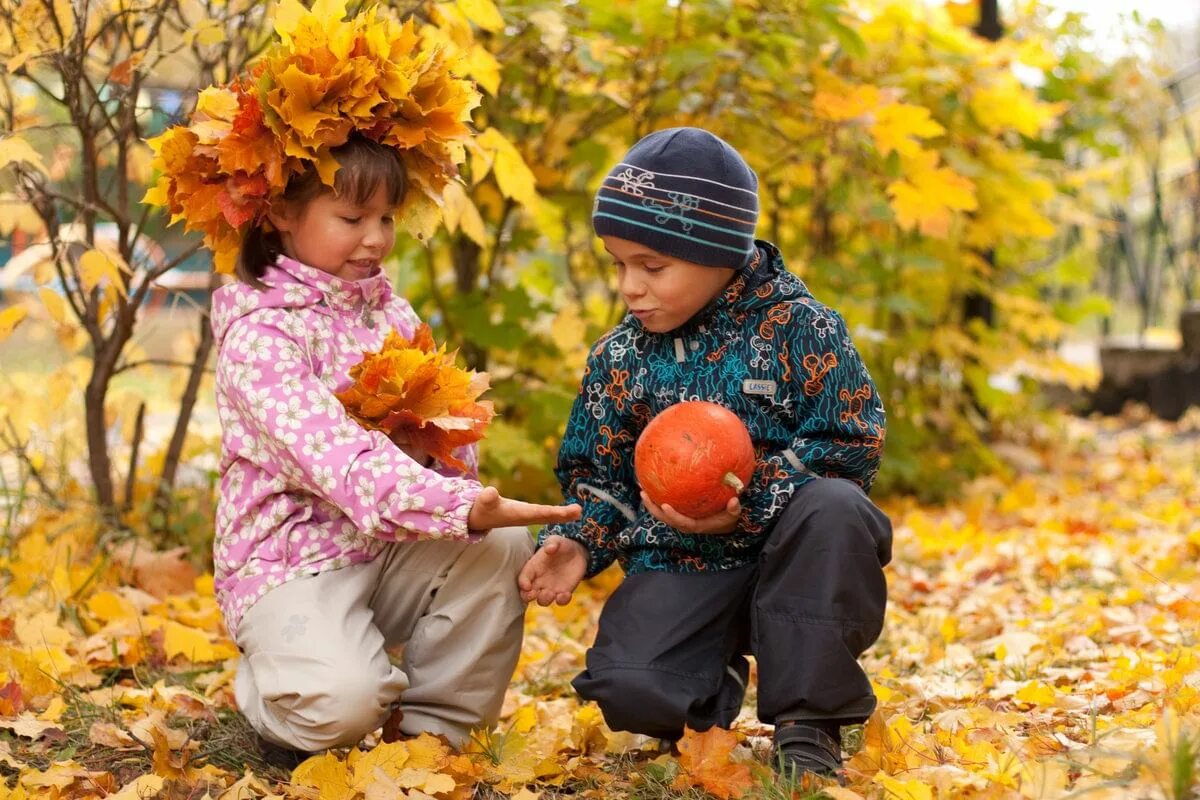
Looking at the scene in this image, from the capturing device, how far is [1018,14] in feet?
22.4

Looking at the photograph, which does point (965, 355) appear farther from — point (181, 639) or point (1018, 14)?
point (181, 639)

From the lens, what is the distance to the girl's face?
8.61 ft

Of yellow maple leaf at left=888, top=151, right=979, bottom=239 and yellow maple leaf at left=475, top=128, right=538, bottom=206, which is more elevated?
yellow maple leaf at left=475, top=128, right=538, bottom=206

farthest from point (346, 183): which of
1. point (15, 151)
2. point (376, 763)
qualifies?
point (376, 763)

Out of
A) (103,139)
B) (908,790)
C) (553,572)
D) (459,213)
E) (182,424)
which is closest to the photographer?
(908,790)

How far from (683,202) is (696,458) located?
52 cm

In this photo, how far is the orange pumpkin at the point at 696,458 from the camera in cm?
243

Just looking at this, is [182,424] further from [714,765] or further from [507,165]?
[714,765]

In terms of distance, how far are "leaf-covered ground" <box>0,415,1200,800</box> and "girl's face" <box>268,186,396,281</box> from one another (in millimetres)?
964

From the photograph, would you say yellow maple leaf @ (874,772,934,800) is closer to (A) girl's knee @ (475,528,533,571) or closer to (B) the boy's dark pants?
(B) the boy's dark pants

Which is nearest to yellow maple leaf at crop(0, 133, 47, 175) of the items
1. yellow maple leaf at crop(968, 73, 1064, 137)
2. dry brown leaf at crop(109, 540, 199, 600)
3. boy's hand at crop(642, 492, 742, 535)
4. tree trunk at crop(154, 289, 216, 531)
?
tree trunk at crop(154, 289, 216, 531)

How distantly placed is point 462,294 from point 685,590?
223cm

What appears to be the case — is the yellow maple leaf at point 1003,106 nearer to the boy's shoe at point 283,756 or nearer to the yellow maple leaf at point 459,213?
the yellow maple leaf at point 459,213

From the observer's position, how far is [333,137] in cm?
254
